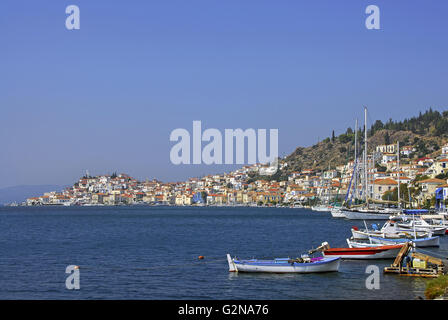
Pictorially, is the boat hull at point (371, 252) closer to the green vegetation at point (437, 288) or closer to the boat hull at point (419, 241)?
the boat hull at point (419, 241)

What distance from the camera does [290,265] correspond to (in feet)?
71.5

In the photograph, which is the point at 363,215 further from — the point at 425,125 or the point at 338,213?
the point at 425,125

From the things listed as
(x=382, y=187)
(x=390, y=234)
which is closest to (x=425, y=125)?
(x=382, y=187)

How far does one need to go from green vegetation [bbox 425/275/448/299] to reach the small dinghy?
5.74m

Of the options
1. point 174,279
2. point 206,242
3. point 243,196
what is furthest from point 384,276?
point 243,196

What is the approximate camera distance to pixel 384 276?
20969 millimetres

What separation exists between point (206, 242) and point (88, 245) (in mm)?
7970

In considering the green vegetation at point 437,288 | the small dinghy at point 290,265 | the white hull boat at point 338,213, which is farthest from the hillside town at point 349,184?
the green vegetation at point 437,288

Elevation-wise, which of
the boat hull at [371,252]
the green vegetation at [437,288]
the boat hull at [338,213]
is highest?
the green vegetation at [437,288]

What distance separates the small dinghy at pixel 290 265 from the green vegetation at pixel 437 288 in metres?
5.74

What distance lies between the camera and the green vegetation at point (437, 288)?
1570cm

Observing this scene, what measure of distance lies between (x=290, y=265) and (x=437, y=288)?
677 cm

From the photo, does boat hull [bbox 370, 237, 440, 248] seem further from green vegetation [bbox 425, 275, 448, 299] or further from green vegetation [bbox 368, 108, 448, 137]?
green vegetation [bbox 368, 108, 448, 137]

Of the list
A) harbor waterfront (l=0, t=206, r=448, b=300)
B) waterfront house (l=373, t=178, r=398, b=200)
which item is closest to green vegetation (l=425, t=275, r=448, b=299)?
harbor waterfront (l=0, t=206, r=448, b=300)
